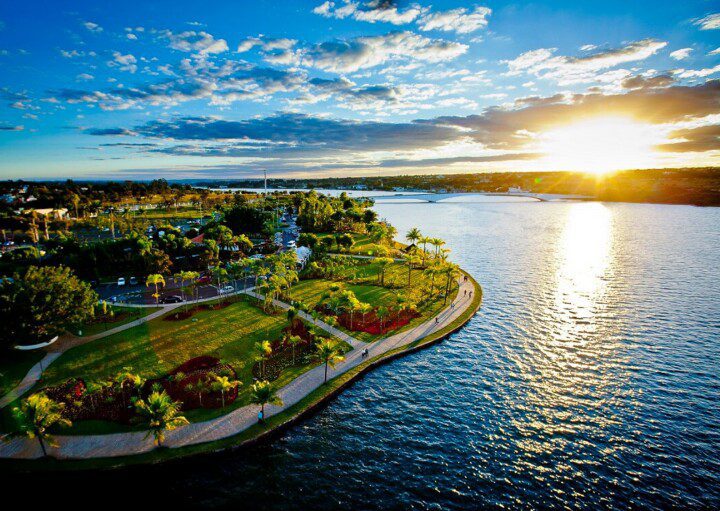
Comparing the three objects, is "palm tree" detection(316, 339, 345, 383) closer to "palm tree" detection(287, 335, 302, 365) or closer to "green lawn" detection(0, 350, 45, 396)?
"palm tree" detection(287, 335, 302, 365)

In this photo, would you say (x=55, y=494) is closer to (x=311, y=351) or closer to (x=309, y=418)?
(x=309, y=418)

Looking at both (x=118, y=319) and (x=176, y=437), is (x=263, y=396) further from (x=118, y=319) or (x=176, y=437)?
(x=118, y=319)

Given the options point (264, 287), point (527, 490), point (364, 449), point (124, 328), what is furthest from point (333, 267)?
point (527, 490)

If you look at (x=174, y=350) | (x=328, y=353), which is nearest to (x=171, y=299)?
(x=174, y=350)

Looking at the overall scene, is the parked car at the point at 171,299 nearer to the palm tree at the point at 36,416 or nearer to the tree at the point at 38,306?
the tree at the point at 38,306

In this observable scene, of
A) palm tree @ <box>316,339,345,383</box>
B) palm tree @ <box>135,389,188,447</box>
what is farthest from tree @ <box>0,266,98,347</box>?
palm tree @ <box>316,339,345,383</box>

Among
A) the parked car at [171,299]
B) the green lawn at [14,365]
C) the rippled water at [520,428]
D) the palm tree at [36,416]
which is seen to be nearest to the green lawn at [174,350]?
the green lawn at [14,365]
